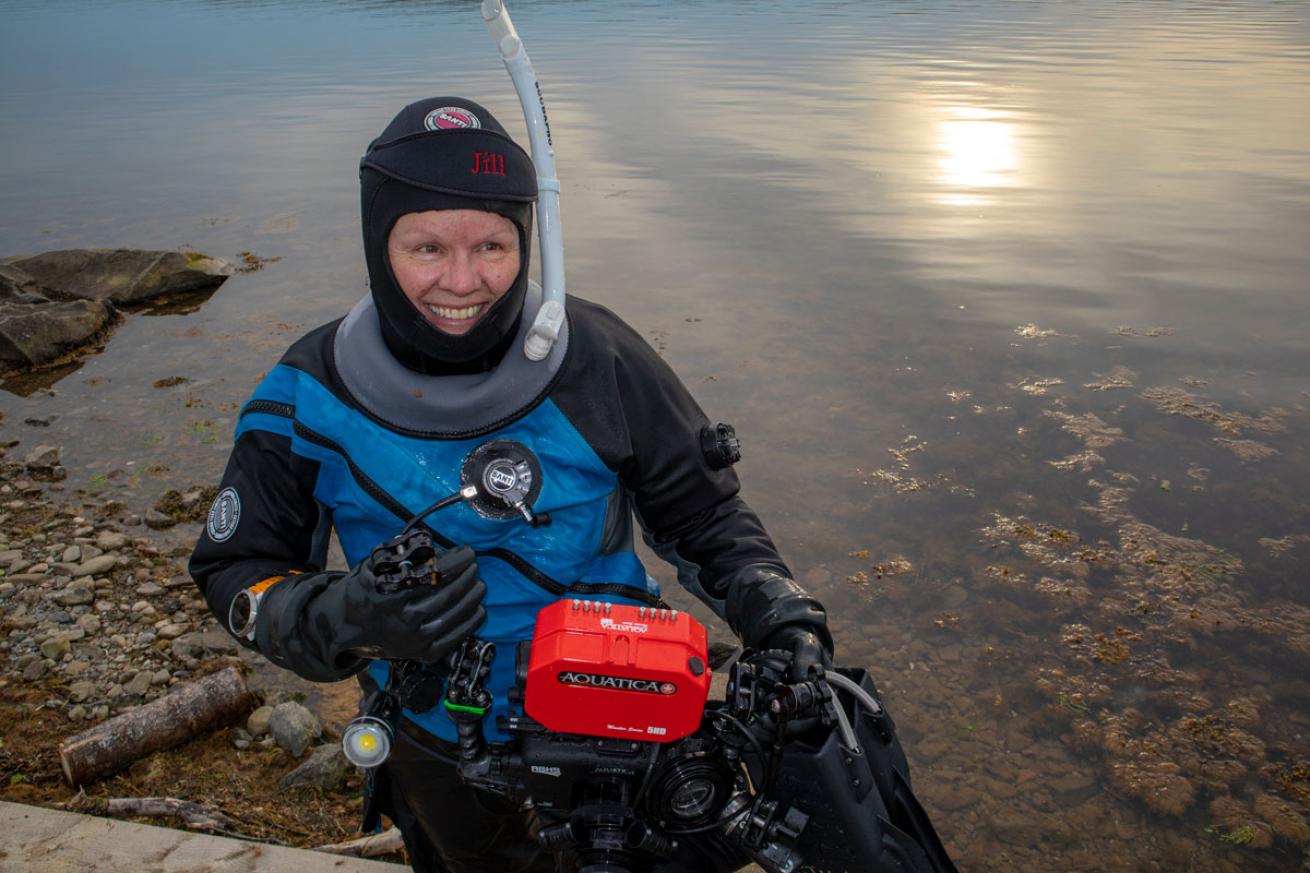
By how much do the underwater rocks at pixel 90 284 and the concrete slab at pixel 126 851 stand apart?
6.21 m

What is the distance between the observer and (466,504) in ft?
8.17

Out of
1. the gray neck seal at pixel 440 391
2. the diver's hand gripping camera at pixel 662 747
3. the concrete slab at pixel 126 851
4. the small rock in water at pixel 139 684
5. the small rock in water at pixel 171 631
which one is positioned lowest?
the small rock in water at pixel 171 631

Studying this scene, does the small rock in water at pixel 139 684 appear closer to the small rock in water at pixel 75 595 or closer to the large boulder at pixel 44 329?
the small rock in water at pixel 75 595

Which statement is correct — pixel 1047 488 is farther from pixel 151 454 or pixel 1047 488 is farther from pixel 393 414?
pixel 151 454

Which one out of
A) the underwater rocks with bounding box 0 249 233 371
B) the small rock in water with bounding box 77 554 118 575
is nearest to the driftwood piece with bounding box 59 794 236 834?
the small rock in water with bounding box 77 554 118 575

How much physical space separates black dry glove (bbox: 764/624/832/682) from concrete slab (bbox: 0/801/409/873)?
64.2 inches

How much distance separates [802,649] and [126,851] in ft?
7.73

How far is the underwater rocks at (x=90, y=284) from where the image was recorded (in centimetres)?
845

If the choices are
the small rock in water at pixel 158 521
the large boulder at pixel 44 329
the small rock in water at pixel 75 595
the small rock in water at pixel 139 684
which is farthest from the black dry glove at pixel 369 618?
the large boulder at pixel 44 329

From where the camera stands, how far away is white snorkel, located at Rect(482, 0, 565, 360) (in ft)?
8.13

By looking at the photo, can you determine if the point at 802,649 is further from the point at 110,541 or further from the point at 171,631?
the point at 110,541

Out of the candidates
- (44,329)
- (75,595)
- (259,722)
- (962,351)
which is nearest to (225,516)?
(259,722)

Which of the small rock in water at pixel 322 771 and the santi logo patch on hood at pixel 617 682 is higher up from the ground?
the santi logo patch on hood at pixel 617 682

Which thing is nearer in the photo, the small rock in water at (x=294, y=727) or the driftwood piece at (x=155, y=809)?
the driftwood piece at (x=155, y=809)
